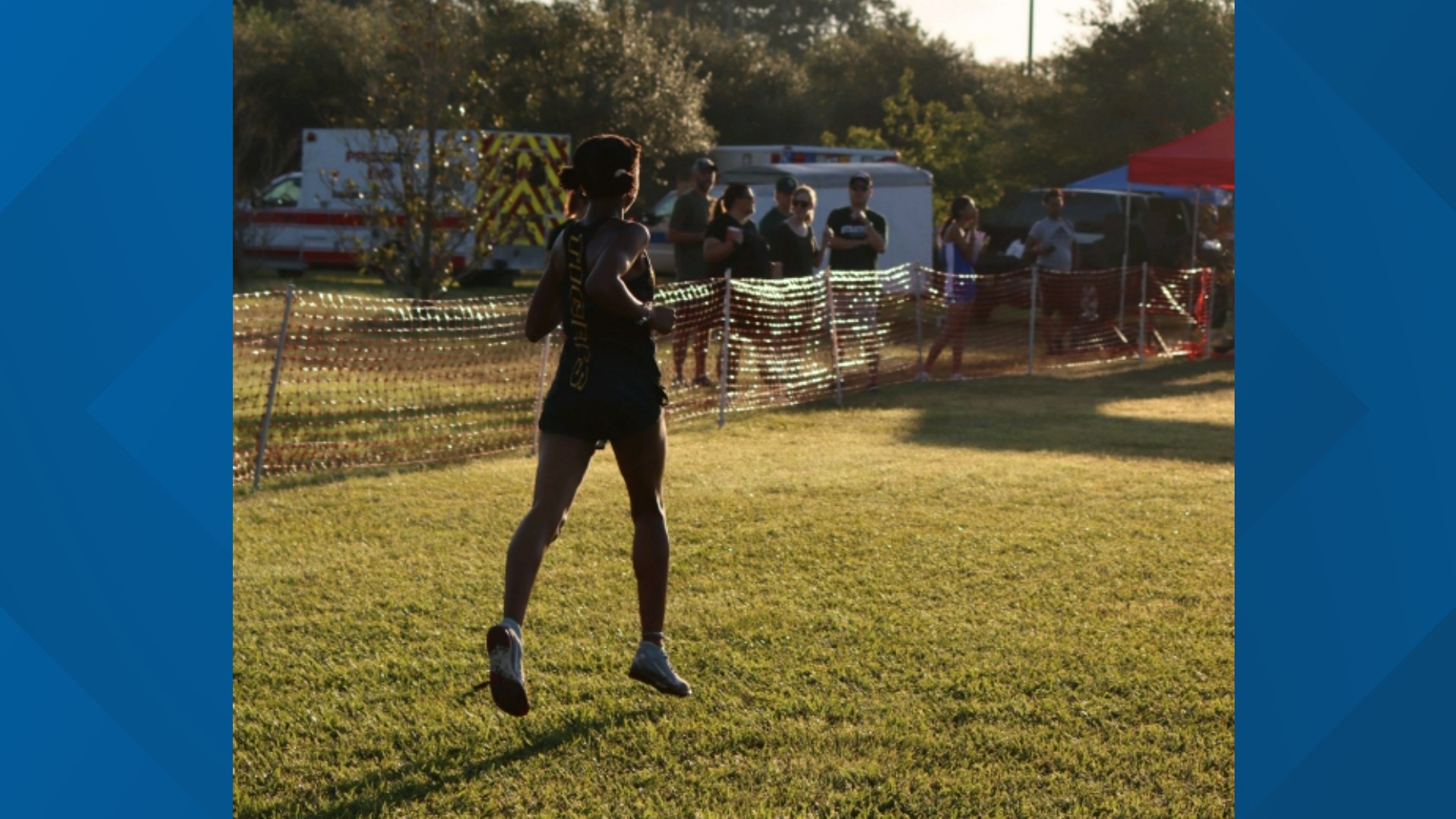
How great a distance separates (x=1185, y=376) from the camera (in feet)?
55.0

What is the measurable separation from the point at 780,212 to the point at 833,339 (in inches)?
51.0

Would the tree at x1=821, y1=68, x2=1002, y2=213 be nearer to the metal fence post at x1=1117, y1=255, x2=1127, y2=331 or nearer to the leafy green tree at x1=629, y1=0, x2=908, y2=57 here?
the metal fence post at x1=1117, y1=255, x2=1127, y2=331

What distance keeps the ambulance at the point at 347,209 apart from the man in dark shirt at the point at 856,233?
877 centimetres

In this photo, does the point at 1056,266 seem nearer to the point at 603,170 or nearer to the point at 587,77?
the point at 603,170

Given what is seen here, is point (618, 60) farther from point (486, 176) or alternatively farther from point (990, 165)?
point (486, 176)

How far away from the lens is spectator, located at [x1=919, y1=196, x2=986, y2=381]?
49.9 ft

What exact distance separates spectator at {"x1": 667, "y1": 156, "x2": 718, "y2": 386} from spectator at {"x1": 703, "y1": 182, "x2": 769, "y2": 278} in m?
0.25

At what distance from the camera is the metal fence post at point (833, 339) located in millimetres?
13438

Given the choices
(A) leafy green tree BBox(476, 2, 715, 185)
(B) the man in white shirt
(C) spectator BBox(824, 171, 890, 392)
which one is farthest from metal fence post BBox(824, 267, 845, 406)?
(A) leafy green tree BBox(476, 2, 715, 185)

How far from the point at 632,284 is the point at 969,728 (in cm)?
160

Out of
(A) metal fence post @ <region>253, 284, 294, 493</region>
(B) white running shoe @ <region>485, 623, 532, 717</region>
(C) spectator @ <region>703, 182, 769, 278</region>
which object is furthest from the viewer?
(C) spectator @ <region>703, 182, 769, 278</region>

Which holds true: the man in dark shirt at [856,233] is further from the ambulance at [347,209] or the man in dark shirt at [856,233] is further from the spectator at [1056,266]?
the ambulance at [347,209]

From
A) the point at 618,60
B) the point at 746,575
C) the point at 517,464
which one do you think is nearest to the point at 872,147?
the point at 618,60

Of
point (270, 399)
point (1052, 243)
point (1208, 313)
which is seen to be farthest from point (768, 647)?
point (1208, 313)
